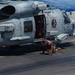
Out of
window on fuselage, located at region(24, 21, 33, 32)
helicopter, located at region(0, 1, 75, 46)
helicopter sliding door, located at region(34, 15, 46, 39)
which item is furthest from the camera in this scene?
helicopter sliding door, located at region(34, 15, 46, 39)

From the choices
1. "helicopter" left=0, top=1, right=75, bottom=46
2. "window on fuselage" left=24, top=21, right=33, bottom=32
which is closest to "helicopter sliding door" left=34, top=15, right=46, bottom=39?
"helicopter" left=0, top=1, right=75, bottom=46

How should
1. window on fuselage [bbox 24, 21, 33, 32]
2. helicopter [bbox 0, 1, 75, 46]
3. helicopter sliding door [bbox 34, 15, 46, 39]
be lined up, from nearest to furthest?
1. helicopter [bbox 0, 1, 75, 46]
2. window on fuselage [bbox 24, 21, 33, 32]
3. helicopter sliding door [bbox 34, 15, 46, 39]

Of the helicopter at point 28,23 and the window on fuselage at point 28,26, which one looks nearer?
the helicopter at point 28,23

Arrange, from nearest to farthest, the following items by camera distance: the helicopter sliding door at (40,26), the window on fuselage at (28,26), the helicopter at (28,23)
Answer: the helicopter at (28,23), the window on fuselage at (28,26), the helicopter sliding door at (40,26)

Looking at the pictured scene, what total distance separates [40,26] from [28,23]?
109 centimetres

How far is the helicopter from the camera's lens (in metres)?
16.3

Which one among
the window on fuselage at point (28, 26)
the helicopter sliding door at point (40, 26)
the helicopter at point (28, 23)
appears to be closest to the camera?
the helicopter at point (28, 23)

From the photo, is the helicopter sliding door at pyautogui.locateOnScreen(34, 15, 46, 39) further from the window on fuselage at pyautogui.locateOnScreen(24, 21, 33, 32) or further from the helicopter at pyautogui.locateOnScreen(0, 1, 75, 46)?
the window on fuselage at pyautogui.locateOnScreen(24, 21, 33, 32)

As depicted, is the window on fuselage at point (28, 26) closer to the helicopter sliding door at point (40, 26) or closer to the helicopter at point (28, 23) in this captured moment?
the helicopter at point (28, 23)

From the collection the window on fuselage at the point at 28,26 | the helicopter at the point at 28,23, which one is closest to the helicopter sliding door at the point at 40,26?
the helicopter at the point at 28,23

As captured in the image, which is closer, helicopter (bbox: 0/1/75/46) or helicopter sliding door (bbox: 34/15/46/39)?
helicopter (bbox: 0/1/75/46)

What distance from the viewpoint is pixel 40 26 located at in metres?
17.9

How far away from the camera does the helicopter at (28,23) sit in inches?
642

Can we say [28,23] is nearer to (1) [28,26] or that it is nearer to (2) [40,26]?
(1) [28,26]
